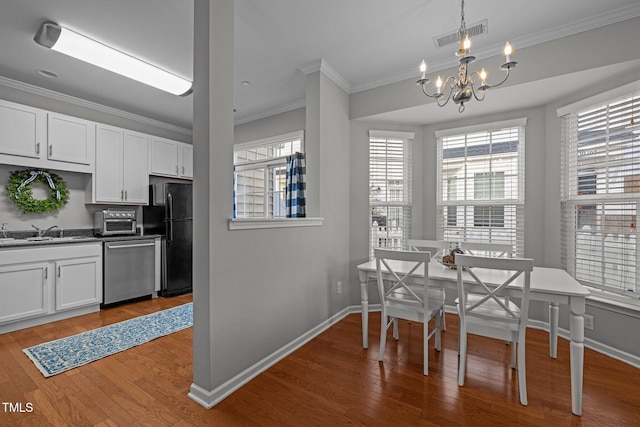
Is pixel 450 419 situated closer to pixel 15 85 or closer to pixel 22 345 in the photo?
pixel 22 345

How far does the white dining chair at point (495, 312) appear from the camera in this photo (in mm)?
1845

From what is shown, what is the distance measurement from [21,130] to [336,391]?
4.27m

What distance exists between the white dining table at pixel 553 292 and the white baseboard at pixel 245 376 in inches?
21.7

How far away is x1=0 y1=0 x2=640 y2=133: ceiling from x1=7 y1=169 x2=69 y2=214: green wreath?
106cm

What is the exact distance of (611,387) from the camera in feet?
6.61

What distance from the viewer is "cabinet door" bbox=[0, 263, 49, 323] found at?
289cm

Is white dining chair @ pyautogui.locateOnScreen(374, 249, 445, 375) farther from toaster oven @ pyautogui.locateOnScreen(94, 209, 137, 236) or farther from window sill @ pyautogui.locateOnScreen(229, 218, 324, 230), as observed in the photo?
toaster oven @ pyautogui.locateOnScreen(94, 209, 137, 236)

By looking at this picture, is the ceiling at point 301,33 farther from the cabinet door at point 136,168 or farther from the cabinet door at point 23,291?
the cabinet door at point 23,291

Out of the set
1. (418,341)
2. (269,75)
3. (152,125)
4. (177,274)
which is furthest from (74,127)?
(418,341)

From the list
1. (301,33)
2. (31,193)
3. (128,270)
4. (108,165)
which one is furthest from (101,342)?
(301,33)

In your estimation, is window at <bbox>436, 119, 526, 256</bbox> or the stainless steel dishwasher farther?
the stainless steel dishwasher

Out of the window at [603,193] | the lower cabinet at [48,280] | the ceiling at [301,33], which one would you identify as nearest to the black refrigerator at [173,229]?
the lower cabinet at [48,280]

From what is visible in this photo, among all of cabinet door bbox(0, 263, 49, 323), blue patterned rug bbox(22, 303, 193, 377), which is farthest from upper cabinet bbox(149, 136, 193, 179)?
blue patterned rug bbox(22, 303, 193, 377)

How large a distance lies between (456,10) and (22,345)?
4721 mm
